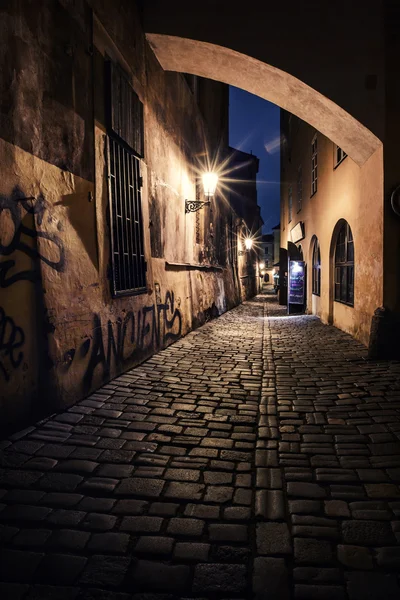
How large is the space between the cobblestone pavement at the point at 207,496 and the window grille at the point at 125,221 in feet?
5.88

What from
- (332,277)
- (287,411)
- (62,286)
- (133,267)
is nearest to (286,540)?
(287,411)

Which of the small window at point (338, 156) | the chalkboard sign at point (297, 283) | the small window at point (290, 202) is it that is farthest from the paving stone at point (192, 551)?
the small window at point (290, 202)

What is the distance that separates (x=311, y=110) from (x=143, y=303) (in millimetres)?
4461

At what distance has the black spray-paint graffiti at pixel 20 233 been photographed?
10.7 ft

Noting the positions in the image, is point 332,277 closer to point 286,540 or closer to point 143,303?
point 143,303

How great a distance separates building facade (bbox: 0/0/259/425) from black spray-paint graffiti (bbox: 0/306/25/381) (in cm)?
1

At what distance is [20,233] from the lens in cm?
344

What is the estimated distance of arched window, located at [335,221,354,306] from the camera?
9008 millimetres

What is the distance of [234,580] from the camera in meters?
1.74

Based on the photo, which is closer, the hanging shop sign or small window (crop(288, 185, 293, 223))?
the hanging shop sign

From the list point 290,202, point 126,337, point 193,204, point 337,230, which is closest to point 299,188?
point 290,202

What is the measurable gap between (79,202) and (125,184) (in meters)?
1.55

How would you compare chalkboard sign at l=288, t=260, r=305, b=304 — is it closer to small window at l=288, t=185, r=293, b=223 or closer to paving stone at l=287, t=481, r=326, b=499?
small window at l=288, t=185, r=293, b=223

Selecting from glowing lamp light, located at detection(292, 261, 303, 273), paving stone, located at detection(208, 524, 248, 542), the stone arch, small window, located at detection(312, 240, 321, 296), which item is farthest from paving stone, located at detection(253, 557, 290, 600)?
glowing lamp light, located at detection(292, 261, 303, 273)
